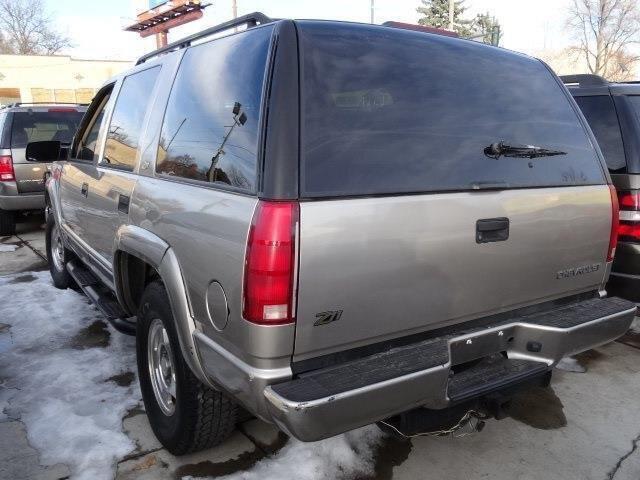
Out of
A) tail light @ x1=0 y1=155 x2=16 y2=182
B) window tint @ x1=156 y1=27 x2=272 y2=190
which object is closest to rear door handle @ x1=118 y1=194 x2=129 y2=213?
window tint @ x1=156 y1=27 x2=272 y2=190

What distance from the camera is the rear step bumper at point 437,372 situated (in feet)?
6.15

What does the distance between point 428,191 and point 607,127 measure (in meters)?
2.64

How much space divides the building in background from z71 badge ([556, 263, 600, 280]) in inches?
1956

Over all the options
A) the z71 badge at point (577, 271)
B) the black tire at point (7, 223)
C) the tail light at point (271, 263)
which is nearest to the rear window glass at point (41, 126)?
the black tire at point (7, 223)

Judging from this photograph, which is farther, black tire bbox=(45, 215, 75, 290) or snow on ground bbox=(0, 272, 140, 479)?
black tire bbox=(45, 215, 75, 290)

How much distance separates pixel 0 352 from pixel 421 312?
3.37m

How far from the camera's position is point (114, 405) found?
3258 mm

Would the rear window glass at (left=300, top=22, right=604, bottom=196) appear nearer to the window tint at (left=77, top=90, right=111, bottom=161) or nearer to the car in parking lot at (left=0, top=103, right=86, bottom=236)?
the window tint at (left=77, top=90, right=111, bottom=161)

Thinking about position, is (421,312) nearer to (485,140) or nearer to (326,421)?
(326,421)

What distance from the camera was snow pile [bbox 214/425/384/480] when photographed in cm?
261

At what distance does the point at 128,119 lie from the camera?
335 centimetres

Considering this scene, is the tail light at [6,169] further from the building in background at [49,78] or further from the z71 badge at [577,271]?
the building in background at [49,78]

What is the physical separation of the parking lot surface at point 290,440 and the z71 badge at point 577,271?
3.04 ft

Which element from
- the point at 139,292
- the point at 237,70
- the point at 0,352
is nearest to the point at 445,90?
the point at 237,70
